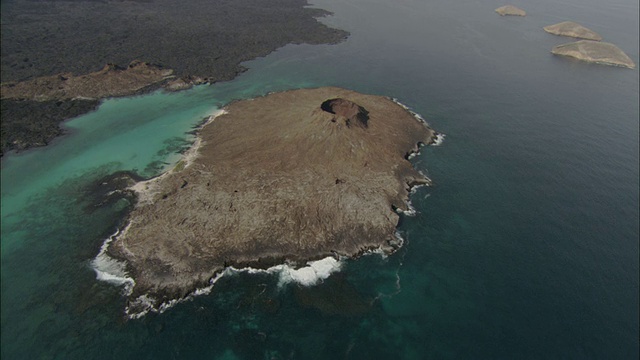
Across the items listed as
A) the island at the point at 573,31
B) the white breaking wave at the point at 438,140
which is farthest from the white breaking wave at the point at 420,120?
the island at the point at 573,31

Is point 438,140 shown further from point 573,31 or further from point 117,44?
point 573,31

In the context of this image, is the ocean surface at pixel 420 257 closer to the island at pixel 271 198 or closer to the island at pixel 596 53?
the island at pixel 271 198

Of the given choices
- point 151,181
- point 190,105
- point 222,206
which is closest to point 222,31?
point 190,105

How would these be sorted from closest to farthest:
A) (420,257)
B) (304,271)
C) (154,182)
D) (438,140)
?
(304,271) < (420,257) < (154,182) < (438,140)

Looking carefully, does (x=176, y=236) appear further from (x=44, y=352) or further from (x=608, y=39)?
(x=608, y=39)

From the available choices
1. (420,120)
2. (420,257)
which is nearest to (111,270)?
(420,257)

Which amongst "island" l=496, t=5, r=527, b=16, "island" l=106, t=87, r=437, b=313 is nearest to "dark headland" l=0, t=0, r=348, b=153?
"island" l=106, t=87, r=437, b=313
